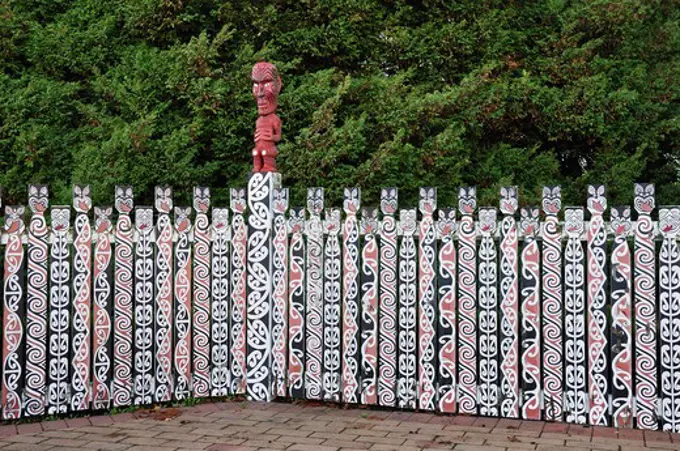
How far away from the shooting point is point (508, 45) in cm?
891

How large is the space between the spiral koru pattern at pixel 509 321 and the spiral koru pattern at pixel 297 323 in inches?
63.0

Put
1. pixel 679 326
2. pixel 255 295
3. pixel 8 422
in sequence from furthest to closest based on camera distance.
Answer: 1. pixel 255 295
2. pixel 8 422
3. pixel 679 326

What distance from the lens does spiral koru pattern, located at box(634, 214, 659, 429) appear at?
193 inches

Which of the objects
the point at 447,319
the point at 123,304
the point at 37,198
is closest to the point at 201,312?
the point at 123,304

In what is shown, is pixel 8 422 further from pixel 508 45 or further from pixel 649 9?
pixel 649 9

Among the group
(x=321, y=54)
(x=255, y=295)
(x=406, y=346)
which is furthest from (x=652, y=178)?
(x=255, y=295)

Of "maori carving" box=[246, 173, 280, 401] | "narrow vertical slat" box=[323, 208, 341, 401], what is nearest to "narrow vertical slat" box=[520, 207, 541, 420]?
"narrow vertical slat" box=[323, 208, 341, 401]

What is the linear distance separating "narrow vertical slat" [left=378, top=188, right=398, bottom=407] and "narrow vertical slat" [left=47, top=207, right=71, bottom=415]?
7.85 ft

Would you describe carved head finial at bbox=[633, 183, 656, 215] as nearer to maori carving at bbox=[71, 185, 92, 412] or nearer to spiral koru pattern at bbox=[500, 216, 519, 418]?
spiral koru pattern at bbox=[500, 216, 519, 418]

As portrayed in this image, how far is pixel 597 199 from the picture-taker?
16.6ft

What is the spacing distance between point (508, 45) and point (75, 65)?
533 centimetres

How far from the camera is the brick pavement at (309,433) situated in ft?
15.1

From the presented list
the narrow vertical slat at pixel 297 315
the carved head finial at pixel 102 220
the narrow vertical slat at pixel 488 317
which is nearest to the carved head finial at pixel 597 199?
the narrow vertical slat at pixel 488 317

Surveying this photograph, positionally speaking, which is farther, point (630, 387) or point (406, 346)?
point (406, 346)
